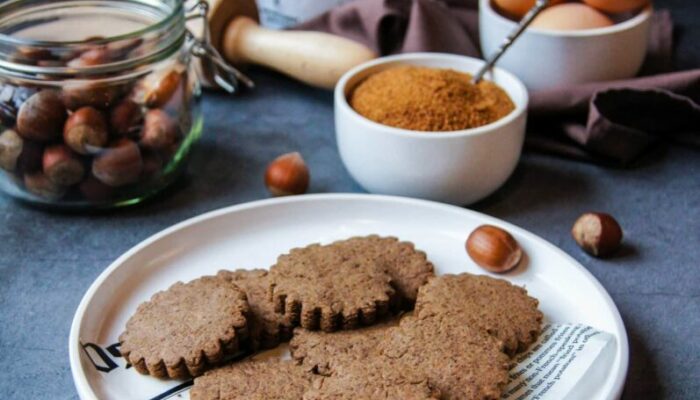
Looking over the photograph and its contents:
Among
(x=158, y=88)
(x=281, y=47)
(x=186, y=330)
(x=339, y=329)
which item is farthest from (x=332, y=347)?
(x=281, y=47)

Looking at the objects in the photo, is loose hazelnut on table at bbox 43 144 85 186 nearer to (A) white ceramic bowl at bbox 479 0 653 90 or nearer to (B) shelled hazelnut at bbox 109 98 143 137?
(B) shelled hazelnut at bbox 109 98 143 137

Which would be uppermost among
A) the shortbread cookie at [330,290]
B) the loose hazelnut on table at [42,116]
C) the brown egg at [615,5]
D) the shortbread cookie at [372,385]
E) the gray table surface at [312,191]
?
the brown egg at [615,5]

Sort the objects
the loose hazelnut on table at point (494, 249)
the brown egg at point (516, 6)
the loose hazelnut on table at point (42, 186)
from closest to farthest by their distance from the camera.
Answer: the loose hazelnut on table at point (494, 249) < the loose hazelnut on table at point (42, 186) < the brown egg at point (516, 6)

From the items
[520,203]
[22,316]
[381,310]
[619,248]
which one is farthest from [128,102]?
[619,248]

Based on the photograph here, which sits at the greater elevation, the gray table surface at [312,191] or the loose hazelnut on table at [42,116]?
the loose hazelnut on table at [42,116]

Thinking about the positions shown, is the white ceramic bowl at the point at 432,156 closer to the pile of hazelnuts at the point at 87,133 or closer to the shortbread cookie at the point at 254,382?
the pile of hazelnuts at the point at 87,133

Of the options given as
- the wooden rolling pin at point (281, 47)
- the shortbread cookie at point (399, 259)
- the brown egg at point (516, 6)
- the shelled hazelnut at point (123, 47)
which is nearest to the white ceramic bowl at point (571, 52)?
the brown egg at point (516, 6)
